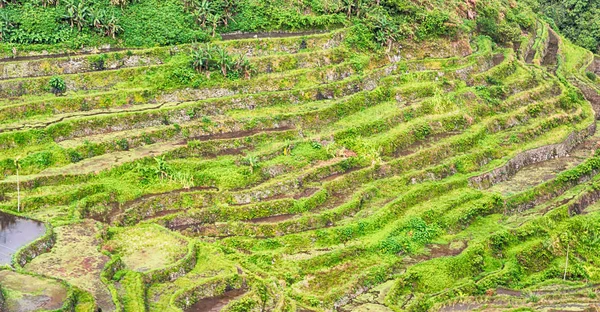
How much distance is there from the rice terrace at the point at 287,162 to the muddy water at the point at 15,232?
9 cm

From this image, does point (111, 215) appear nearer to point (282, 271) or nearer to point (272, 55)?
point (282, 271)

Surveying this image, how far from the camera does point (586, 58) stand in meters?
63.7

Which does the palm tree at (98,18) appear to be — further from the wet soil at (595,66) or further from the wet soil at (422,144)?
the wet soil at (595,66)

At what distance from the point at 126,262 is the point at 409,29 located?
78.7 ft

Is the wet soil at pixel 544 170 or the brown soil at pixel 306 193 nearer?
the brown soil at pixel 306 193

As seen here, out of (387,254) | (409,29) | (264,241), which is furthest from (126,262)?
(409,29)

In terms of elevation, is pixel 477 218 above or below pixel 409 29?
below

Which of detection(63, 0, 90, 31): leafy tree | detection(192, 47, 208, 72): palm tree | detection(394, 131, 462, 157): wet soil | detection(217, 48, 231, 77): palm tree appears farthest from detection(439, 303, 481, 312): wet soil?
detection(63, 0, 90, 31): leafy tree

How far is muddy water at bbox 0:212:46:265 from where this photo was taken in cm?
3431

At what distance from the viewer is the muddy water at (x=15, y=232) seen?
34.3 m

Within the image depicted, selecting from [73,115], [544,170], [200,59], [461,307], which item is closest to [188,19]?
[200,59]

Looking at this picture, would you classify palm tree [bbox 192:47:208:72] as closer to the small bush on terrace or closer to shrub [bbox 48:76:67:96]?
the small bush on terrace

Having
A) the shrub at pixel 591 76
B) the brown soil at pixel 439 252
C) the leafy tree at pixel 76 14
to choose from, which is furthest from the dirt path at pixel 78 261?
the shrub at pixel 591 76

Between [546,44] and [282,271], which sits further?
[546,44]
